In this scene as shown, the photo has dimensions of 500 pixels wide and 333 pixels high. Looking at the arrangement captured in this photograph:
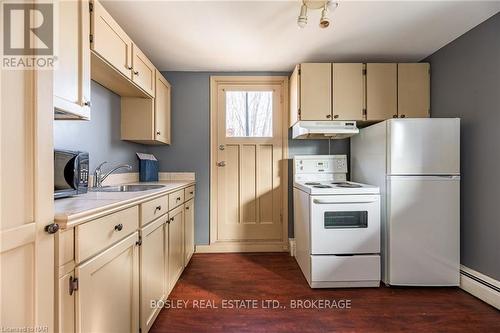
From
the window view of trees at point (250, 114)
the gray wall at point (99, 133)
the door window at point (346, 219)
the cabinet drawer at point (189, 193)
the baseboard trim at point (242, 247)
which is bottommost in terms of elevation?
the baseboard trim at point (242, 247)

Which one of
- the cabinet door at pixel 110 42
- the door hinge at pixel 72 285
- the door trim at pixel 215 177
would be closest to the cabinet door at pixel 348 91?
the door trim at pixel 215 177

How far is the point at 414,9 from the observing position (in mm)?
1869

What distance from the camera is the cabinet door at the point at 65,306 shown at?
2.75ft

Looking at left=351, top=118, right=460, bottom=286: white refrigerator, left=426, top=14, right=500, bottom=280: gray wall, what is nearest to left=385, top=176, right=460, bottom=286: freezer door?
left=351, top=118, right=460, bottom=286: white refrigerator

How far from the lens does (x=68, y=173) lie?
53.1 inches

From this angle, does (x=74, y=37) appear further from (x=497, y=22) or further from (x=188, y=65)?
(x=497, y=22)

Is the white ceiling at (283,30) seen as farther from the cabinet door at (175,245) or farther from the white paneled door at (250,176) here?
the cabinet door at (175,245)

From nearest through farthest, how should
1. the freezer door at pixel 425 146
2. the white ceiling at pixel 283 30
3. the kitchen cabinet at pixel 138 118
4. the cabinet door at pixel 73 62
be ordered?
the cabinet door at pixel 73 62
the white ceiling at pixel 283 30
the freezer door at pixel 425 146
the kitchen cabinet at pixel 138 118

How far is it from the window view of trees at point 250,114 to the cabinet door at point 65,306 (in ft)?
7.96

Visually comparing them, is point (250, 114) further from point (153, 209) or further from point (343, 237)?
point (153, 209)

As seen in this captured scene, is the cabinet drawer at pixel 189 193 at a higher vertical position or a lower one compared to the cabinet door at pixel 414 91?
lower

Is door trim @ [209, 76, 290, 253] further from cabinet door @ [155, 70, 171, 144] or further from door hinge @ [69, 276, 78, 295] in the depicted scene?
door hinge @ [69, 276, 78, 295]

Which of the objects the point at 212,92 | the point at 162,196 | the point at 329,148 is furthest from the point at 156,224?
the point at 329,148

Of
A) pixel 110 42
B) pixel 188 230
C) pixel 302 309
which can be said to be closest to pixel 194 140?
pixel 188 230
